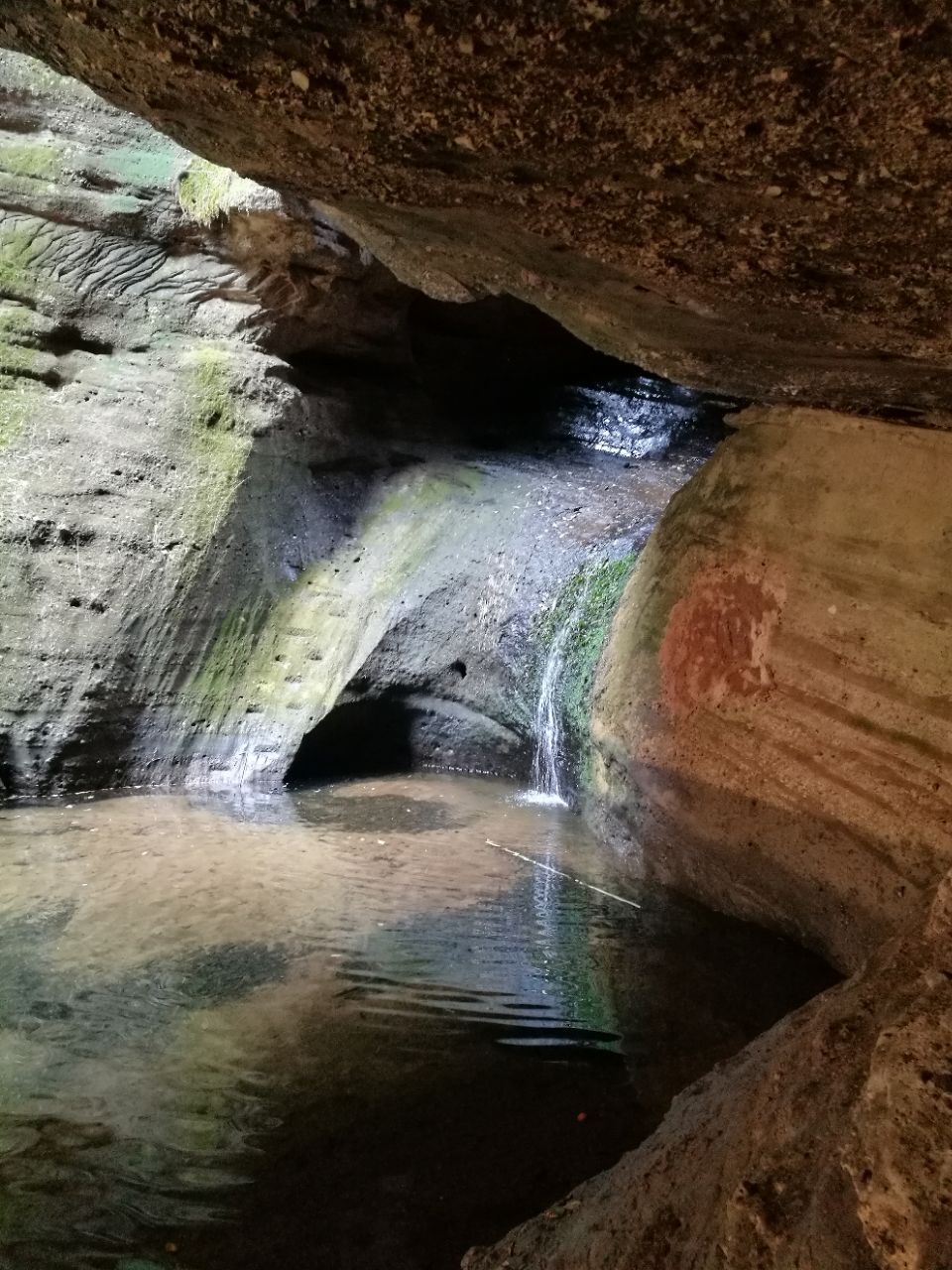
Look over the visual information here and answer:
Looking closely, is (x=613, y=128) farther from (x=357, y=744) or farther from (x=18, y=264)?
(x=357, y=744)

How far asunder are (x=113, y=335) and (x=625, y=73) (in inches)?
207

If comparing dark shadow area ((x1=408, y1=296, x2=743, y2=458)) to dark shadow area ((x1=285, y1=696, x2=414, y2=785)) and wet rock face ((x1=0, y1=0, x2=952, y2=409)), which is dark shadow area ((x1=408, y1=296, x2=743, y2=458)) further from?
wet rock face ((x1=0, y1=0, x2=952, y2=409))

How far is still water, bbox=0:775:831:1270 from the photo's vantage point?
2355 millimetres

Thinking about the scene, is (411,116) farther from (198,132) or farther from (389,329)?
(389,329)

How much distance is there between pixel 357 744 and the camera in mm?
6523


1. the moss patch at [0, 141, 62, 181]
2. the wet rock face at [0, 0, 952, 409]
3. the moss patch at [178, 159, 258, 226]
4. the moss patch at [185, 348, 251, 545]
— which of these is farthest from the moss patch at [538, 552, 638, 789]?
the moss patch at [0, 141, 62, 181]

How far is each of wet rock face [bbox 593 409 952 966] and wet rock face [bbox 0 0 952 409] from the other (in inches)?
42.6

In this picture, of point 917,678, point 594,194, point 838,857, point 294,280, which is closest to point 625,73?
point 594,194

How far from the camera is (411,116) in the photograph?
5.58 ft

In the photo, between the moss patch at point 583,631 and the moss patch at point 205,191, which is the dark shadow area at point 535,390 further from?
the moss patch at point 583,631

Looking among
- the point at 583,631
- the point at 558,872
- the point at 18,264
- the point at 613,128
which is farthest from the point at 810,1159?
the point at 18,264

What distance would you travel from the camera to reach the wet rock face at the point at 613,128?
1324 millimetres

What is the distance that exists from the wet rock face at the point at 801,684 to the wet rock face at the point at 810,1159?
1399 millimetres

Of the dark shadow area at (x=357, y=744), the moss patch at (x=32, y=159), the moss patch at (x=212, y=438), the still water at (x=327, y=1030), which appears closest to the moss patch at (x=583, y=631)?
the still water at (x=327, y=1030)
